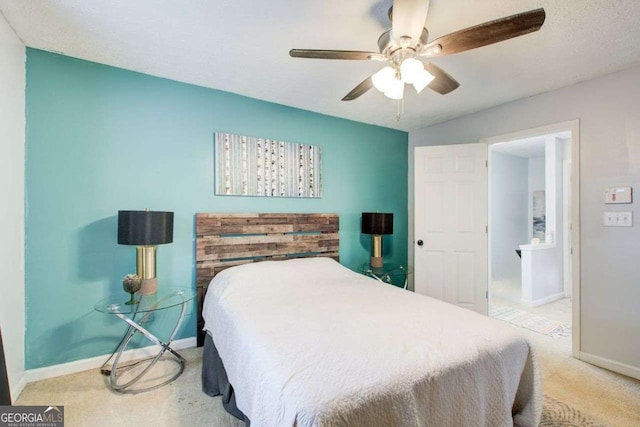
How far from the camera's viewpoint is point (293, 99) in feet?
9.55

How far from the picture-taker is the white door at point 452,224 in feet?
10.7

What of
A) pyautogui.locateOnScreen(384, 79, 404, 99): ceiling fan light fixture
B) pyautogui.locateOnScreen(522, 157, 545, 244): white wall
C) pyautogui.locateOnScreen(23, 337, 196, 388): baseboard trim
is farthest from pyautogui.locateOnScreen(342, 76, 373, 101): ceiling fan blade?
pyautogui.locateOnScreen(522, 157, 545, 244): white wall

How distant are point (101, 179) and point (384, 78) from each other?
2212 mm

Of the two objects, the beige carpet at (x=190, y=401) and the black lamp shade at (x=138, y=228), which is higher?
the black lamp shade at (x=138, y=228)

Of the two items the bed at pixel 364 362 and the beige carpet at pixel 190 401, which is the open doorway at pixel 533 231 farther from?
the bed at pixel 364 362

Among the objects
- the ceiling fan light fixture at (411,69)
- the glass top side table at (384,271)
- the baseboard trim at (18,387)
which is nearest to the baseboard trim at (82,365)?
the baseboard trim at (18,387)

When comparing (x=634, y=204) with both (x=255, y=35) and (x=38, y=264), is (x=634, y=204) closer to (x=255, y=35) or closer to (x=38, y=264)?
(x=255, y=35)

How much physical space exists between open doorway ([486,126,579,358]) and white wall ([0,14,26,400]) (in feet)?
13.2

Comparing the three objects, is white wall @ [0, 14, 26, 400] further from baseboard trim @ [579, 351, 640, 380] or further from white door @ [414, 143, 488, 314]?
baseboard trim @ [579, 351, 640, 380]

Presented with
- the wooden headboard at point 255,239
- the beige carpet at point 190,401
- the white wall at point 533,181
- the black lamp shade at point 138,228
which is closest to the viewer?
the beige carpet at point 190,401

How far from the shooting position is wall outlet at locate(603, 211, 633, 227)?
7.45 ft

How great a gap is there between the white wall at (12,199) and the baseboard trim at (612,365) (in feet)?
13.9

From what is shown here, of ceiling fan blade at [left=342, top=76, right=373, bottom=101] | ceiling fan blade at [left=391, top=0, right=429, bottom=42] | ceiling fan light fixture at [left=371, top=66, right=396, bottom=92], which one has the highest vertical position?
ceiling fan blade at [left=391, top=0, right=429, bottom=42]

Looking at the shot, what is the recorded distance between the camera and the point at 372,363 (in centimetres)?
117
